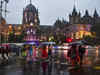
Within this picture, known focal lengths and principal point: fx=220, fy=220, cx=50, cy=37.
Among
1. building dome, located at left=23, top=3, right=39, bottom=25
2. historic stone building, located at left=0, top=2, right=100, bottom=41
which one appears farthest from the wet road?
building dome, located at left=23, top=3, right=39, bottom=25

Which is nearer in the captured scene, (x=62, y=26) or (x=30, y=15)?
(x=62, y=26)

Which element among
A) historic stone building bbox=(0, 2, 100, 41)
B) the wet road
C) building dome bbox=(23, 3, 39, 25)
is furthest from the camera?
building dome bbox=(23, 3, 39, 25)

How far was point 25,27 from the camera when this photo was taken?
6156 inches

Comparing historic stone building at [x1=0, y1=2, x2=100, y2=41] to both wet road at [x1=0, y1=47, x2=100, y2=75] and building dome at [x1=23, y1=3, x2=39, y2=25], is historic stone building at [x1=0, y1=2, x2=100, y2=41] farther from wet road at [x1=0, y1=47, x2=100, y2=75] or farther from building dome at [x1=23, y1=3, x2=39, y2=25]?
wet road at [x1=0, y1=47, x2=100, y2=75]

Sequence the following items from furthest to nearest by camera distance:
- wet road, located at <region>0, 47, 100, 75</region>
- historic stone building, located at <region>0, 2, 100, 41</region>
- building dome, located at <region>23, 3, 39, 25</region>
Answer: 1. building dome, located at <region>23, 3, 39, 25</region>
2. historic stone building, located at <region>0, 2, 100, 41</region>
3. wet road, located at <region>0, 47, 100, 75</region>

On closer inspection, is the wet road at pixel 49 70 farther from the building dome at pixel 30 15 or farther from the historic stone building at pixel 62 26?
the building dome at pixel 30 15

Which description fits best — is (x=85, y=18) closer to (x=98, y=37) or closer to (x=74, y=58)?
(x=98, y=37)

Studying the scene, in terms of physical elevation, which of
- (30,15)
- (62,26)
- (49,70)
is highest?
(30,15)

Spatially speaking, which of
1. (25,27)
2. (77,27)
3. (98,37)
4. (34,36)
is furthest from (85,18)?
(98,37)

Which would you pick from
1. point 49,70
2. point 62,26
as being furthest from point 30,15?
point 49,70

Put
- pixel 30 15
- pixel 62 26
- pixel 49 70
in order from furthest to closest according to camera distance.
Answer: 1. pixel 30 15
2. pixel 62 26
3. pixel 49 70

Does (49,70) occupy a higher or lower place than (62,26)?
lower

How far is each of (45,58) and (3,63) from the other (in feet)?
28.0

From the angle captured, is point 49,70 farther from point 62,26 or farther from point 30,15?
point 30,15
